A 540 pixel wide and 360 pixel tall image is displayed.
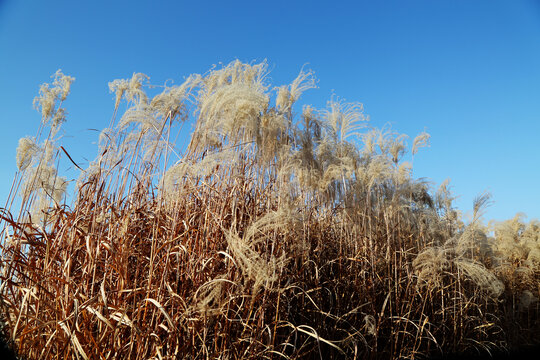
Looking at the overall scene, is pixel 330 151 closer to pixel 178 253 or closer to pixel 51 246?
pixel 178 253

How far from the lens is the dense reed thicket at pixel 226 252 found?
191 centimetres

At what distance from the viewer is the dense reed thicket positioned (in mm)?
1905

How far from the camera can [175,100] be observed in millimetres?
2547

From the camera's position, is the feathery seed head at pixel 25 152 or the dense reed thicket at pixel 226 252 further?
the feathery seed head at pixel 25 152

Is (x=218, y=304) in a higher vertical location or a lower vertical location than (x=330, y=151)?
lower

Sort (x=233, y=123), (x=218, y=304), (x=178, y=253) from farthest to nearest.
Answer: (x=233, y=123) → (x=178, y=253) → (x=218, y=304)

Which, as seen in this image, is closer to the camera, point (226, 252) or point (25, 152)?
point (226, 252)

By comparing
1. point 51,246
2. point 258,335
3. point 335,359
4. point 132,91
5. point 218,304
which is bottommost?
point 335,359

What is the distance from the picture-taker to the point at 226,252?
2188 millimetres

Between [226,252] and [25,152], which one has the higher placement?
[25,152]

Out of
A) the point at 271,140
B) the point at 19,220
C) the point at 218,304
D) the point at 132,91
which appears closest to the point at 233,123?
the point at 271,140

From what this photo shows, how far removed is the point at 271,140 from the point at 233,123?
353 millimetres

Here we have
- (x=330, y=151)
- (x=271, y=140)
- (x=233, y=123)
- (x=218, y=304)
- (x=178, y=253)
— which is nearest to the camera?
(x=218, y=304)

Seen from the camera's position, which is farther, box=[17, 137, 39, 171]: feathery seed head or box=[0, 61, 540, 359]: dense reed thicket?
box=[17, 137, 39, 171]: feathery seed head
